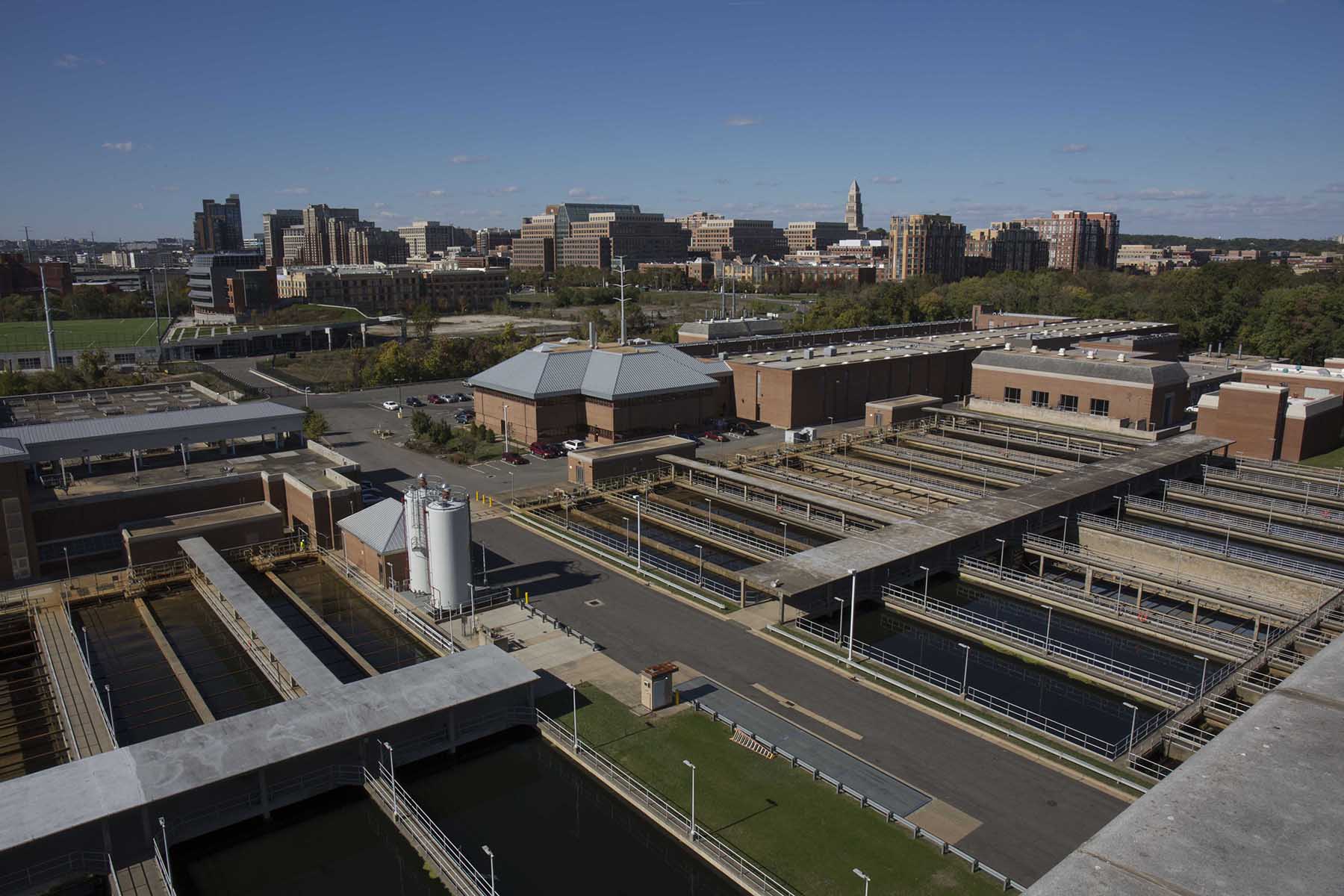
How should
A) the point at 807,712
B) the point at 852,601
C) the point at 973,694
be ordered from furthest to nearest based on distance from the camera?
the point at 852,601 → the point at 973,694 → the point at 807,712

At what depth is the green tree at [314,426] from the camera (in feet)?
206

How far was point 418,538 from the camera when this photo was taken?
36344mm

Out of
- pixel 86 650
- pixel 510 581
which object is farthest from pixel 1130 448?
pixel 86 650

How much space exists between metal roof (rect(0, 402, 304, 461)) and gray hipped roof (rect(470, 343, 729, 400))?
17.1m

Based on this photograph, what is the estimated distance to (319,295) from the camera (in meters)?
149

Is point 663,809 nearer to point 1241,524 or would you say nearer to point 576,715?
point 576,715

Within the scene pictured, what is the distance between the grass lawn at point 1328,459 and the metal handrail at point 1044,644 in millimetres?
38595

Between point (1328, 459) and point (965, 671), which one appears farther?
point (1328, 459)

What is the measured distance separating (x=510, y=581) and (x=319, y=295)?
126 metres

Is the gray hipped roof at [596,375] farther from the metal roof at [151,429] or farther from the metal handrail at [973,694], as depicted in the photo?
the metal handrail at [973,694]

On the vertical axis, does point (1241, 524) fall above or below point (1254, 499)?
below

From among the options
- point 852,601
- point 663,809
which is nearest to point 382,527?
point 852,601

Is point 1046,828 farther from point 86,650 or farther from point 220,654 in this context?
point 86,650

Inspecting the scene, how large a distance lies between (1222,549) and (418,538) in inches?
1433
